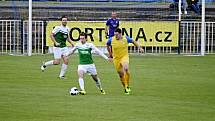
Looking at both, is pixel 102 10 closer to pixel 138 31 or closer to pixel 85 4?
pixel 85 4

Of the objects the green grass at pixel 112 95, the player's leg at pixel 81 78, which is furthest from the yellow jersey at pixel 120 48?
the player's leg at pixel 81 78

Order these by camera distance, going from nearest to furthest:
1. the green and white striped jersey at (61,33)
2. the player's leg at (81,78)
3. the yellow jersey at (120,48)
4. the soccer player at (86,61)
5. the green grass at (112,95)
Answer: the green grass at (112,95) → the player's leg at (81,78) → the soccer player at (86,61) → the yellow jersey at (120,48) → the green and white striped jersey at (61,33)

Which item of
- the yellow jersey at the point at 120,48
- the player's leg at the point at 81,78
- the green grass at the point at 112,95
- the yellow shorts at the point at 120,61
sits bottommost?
the green grass at the point at 112,95

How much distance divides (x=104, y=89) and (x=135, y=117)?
591 centimetres

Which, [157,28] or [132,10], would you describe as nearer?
[157,28]

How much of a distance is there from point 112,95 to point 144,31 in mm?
18203

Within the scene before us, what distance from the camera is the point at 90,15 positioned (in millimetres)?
44438

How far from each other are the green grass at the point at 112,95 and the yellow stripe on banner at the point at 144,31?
21.2 ft

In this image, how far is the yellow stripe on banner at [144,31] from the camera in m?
37.8

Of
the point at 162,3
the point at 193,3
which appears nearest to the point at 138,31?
the point at 193,3

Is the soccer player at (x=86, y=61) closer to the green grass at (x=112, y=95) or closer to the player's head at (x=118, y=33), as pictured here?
the green grass at (x=112, y=95)

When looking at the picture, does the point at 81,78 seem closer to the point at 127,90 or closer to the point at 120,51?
the point at 127,90

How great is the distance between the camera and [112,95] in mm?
20203

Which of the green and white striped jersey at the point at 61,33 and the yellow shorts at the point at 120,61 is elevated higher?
the green and white striped jersey at the point at 61,33
